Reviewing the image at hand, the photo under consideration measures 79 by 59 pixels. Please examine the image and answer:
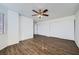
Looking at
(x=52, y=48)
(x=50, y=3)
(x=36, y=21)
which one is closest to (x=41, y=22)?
(x=36, y=21)

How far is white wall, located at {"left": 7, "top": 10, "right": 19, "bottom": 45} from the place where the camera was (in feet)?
7.47

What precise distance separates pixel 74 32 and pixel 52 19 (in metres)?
0.54

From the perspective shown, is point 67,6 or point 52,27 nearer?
point 67,6

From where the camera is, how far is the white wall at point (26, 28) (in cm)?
236

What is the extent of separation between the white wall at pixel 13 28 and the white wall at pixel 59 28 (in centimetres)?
50

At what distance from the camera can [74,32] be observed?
88.8 inches

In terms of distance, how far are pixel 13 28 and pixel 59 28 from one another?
3.27 ft

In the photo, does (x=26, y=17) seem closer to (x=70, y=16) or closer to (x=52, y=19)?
(x=52, y=19)

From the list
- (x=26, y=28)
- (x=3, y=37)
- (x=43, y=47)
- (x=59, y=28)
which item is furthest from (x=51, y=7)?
(x=3, y=37)

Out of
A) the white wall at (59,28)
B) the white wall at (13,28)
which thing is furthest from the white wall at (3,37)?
the white wall at (59,28)

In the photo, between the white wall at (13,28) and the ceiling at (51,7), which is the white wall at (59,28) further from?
the white wall at (13,28)

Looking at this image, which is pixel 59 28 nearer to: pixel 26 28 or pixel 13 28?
pixel 26 28
